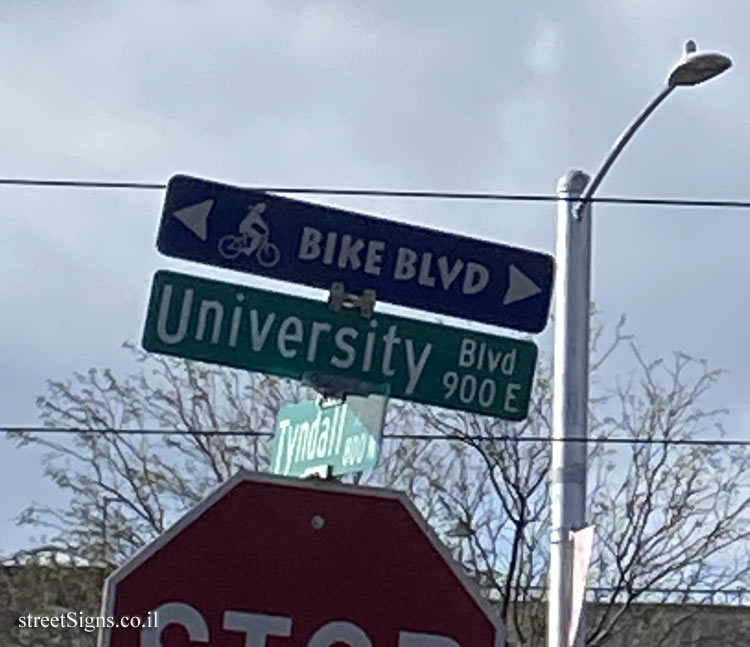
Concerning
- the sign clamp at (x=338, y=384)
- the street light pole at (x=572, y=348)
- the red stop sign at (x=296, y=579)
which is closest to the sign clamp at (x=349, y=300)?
Answer: the sign clamp at (x=338, y=384)

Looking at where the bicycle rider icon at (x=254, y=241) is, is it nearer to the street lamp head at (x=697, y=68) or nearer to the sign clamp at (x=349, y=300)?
the sign clamp at (x=349, y=300)

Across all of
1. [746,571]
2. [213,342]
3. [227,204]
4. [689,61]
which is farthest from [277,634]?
[746,571]

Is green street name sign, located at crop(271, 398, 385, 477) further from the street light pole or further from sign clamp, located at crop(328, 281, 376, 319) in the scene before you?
the street light pole

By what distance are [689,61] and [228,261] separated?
14.2 feet

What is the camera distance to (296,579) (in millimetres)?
3871

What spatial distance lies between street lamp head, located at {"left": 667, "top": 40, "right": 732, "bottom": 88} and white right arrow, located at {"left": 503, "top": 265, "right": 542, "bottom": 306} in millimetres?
3767

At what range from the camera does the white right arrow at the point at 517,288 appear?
504cm

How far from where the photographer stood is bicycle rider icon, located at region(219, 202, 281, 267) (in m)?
4.83

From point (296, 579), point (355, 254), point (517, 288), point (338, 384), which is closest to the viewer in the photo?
point (296, 579)

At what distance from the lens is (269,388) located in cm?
1686

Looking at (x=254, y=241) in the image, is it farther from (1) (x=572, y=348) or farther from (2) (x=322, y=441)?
(1) (x=572, y=348)

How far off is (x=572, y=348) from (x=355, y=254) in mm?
3422

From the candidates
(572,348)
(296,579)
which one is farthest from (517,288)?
(572,348)

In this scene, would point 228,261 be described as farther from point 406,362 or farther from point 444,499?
point 444,499
